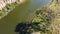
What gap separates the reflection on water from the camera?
691 inches

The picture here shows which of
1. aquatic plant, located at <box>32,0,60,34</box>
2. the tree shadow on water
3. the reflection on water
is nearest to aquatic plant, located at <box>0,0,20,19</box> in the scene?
the reflection on water

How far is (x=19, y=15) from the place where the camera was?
20.7 metres

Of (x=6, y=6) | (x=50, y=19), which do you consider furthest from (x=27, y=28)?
(x=6, y=6)

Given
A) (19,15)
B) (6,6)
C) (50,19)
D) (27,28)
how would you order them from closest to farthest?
(27,28), (50,19), (19,15), (6,6)

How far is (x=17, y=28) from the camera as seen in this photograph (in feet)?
55.9

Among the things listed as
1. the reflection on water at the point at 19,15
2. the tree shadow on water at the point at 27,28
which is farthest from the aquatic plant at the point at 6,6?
the tree shadow on water at the point at 27,28

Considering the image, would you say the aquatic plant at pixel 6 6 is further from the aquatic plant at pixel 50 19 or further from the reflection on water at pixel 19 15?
the aquatic plant at pixel 50 19

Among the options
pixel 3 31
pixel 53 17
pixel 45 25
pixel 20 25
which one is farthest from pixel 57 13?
pixel 3 31

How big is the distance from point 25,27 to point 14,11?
542 cm

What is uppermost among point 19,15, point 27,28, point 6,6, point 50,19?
point 6,6

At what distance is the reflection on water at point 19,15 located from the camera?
1755 centimetres

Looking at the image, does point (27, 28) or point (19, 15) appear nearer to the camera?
point (27, 28)

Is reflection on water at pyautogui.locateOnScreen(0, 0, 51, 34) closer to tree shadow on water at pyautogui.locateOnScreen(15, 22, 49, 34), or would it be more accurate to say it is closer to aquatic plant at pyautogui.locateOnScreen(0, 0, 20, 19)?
aquatic plant at pyautogui.locateOnScreen(0, 0, 20, 19)

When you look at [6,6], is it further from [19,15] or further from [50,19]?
[50,19]
